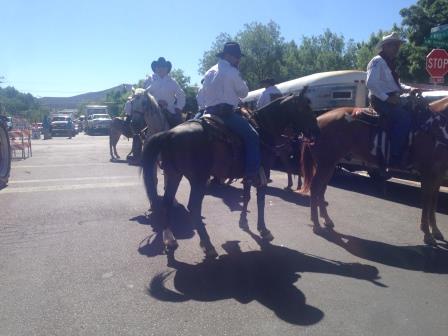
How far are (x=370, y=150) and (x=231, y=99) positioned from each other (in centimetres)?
247

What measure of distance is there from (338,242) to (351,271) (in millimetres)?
1116

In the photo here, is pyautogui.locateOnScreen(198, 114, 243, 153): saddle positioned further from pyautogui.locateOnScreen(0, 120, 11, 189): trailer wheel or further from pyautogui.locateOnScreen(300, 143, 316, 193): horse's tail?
pyautogui.locateOnScreen(0, 120, 11, 189): trailer wheel

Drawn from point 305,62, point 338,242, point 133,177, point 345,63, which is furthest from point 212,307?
point 345,63

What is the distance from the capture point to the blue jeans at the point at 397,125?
6277 mm

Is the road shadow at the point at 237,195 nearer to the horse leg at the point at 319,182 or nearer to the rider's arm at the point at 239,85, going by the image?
the horse leg at the point at 319,182

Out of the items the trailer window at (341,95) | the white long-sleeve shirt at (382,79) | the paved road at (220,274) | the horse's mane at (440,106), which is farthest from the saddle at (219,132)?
the trailer window at (341,95)

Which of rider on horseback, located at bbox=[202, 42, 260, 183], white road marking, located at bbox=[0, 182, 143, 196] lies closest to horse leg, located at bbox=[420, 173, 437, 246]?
rider on horseback, located at bbox=[202, 42, 260, 183]

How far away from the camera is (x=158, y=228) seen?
6.62 metres

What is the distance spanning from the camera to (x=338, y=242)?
19.9 feet

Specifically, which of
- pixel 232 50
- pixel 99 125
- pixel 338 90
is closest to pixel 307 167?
pixel 232 50

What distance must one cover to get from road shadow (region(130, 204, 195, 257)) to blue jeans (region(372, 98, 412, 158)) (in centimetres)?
329

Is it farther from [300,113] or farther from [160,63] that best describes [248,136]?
[160,63]

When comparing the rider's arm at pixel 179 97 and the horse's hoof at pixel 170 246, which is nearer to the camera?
the horse's hoof at pixel 170 246

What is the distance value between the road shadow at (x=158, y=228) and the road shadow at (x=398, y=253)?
211cm
